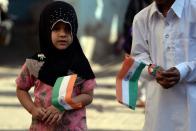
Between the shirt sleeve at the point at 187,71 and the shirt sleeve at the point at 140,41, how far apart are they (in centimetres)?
29

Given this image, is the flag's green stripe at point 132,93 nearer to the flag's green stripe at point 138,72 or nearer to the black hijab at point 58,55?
the flag's green stripe at point 138,72

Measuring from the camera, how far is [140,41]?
12.2ft

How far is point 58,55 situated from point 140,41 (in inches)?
20.6

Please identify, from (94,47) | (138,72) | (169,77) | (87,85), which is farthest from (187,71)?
(94,47)

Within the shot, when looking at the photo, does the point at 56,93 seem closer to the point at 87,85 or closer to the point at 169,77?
the point at 87,85

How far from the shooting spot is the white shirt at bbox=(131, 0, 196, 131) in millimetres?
3467

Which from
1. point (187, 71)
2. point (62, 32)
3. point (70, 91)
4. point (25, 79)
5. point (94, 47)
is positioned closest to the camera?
point (70, 91)

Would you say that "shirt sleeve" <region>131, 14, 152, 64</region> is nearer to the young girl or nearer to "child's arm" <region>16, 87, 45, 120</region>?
the young girl

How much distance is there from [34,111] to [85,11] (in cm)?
778

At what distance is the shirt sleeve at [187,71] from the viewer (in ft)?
11.1

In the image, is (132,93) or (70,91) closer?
(70,91)

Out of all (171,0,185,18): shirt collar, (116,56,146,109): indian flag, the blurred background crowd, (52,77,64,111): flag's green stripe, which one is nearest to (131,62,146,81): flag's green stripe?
(116,56,146,109): indian flag

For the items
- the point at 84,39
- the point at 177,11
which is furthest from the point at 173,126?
the point at 84,39

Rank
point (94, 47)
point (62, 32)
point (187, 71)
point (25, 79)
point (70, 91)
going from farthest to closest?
point (94, 47), point (25, 79), point (62, 32), point (187, 71), point (70, 91)
